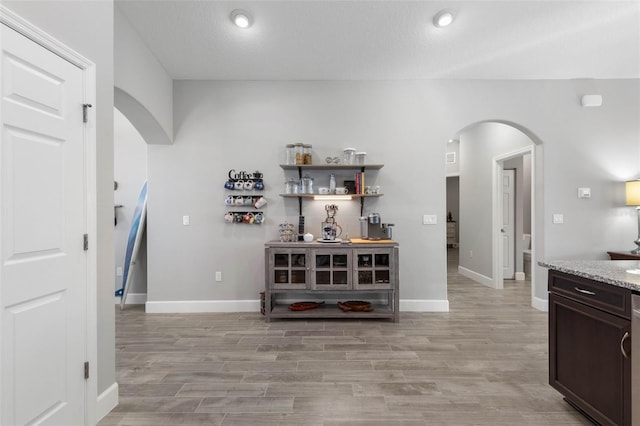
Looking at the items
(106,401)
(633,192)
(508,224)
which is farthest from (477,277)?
(106,401)

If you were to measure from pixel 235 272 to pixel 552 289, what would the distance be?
3202 mm

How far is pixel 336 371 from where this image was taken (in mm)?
2391

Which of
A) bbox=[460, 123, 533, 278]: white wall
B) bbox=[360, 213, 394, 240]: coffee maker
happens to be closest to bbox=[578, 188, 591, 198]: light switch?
bbox=[460, 123, 533, 278]: white wall

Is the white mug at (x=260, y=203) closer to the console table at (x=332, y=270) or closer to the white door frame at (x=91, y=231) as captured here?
the console table at (x=332, y=270)

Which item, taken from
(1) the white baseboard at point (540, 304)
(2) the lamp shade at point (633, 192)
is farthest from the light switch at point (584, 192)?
(1) the white baseboard at point (540, 304)

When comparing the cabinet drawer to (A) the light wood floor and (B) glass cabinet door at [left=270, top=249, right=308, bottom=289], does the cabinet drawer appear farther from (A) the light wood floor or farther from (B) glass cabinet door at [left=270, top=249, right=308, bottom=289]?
(B) glass cabinet door at [left=270, top=249, right=308, bottom=289]

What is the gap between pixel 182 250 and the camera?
3.90 metres

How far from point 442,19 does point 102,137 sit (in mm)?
2876

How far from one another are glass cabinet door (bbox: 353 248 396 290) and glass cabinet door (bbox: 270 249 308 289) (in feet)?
1.92

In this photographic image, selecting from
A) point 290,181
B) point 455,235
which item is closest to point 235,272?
point 290,181

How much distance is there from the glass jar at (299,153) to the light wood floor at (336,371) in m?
1.84

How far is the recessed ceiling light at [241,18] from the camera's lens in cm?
272

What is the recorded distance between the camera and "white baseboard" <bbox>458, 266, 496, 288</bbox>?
5.16 m

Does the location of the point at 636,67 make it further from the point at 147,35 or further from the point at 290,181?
the point at 147,35
